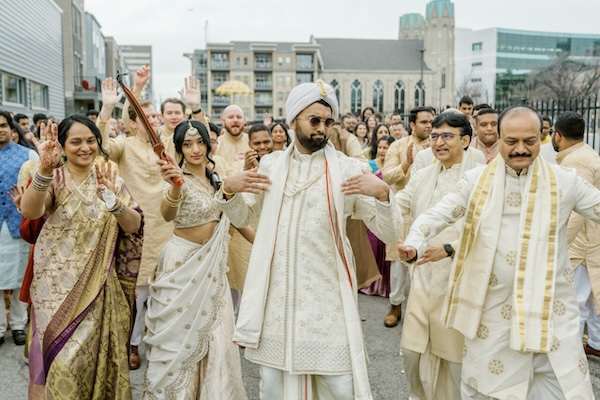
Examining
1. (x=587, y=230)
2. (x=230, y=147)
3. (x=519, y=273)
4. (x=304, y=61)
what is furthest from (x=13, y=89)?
(x=304, y=61)

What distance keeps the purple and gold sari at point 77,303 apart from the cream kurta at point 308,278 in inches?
45.6

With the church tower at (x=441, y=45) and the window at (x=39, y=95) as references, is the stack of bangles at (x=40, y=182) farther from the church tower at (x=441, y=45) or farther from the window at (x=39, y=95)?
the church tower at (x=441, y=45)

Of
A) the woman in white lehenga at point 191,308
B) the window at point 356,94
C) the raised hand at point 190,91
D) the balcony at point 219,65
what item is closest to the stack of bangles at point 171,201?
the woman in white lehenga at point 191,308

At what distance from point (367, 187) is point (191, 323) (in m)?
1.74

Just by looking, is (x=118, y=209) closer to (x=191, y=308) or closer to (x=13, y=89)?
(x=191, y=308)

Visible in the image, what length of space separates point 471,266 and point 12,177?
4481 mm

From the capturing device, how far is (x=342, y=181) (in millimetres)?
2951

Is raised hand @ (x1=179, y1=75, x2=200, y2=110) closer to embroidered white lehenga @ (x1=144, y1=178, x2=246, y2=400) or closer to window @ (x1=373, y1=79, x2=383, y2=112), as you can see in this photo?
embroidered white lehenga @ (x1=144, y1=178, x2=246, y2=400)

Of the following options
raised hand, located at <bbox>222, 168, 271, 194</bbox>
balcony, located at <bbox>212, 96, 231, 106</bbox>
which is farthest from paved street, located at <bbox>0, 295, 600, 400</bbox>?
balcony, located at <bbox>212, 96, 231, 106</bbox>

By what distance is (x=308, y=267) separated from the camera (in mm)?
2898

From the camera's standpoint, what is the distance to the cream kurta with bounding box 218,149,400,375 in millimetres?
2830

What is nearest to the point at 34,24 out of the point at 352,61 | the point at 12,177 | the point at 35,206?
the point at 12,177

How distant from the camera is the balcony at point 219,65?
2936 inches

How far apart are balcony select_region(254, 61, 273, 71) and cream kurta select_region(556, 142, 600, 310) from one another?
72.4 meters
